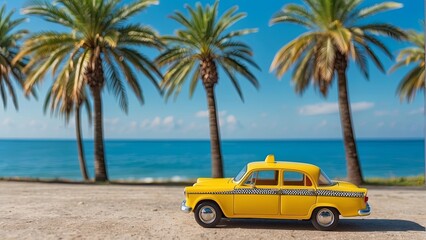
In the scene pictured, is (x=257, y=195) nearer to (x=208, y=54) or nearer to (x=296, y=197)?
(x=296, y=197)

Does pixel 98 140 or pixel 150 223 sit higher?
pixel 98 140

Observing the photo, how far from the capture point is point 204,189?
9258 mm

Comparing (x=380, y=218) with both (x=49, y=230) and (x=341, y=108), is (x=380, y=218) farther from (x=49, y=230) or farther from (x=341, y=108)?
(x=341, y=108)

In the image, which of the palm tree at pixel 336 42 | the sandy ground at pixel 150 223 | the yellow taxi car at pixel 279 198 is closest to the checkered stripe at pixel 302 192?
the yellow taxi car at pixel 279 198

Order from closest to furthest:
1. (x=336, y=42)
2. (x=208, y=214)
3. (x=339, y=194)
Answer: (x=339, y=194) < (x=208, y=214) < (x=336, y=42)

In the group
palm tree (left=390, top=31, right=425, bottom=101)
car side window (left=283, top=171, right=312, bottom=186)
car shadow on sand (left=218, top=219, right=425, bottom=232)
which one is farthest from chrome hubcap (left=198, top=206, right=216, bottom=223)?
palm tree (left=390, top=31, right=425, bottom=101)

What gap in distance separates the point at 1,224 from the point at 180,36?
15742mm

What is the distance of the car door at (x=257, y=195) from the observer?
904 centimetres

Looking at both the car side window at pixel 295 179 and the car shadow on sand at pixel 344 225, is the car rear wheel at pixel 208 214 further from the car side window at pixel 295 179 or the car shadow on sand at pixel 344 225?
the car side window at pixel 295 179

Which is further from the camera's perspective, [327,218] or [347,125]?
[347,125]

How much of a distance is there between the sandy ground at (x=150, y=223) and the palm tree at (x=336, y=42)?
815 centimetres

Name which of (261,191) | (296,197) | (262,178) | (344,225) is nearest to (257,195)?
(261,191)

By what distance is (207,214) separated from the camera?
364 inches

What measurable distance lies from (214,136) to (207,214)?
45.5ft
